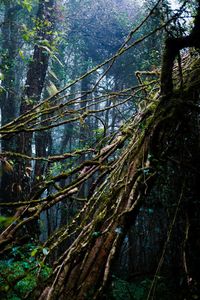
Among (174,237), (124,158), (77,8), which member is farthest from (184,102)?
(77,8)

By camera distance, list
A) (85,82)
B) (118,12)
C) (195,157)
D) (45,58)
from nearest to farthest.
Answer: (195,157) < (45,58) < (118,12) < (85,82)

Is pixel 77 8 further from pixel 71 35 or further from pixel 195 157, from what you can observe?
pixel 195 157

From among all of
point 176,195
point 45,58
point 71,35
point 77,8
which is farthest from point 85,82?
point 176,195

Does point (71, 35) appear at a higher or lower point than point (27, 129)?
higher

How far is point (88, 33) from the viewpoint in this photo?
17.4 m

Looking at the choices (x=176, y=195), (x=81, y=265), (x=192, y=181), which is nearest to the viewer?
(x=81, y=265)

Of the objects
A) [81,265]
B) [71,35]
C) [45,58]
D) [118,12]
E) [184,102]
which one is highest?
[118,12]

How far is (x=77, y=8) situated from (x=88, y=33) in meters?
1.79

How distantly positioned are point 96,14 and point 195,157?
53.4 feet

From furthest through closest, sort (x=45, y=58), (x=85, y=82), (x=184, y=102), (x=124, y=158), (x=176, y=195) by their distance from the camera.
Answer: (x=85, y=82), (x=45, y=58), (x=176, y=195), (x=124, y=158), (x=184, y=102)

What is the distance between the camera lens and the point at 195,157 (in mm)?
2891

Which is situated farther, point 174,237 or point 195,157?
point 174,237

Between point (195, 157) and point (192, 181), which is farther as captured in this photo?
point (192, 181)

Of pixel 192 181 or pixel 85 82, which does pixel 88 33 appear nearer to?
pixel 85 82
